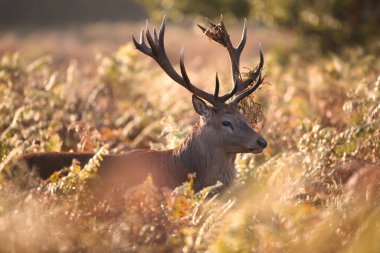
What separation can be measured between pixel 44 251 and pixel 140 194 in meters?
0.87

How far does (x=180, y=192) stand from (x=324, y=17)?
38.7 ft

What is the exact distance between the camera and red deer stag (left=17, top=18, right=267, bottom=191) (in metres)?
6.75

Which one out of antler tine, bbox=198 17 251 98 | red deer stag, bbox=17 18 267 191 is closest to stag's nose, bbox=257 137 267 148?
red deer stag, bbox=17 18 267 191

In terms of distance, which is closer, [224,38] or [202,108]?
[202,108]

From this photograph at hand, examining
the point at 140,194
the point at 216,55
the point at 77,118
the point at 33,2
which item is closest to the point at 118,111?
the point at 77,118

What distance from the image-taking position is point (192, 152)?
23.2ft

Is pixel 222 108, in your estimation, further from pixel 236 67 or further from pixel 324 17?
pixel 324 17

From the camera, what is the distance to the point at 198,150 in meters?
7.08

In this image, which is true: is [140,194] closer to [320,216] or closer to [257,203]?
[257,203]

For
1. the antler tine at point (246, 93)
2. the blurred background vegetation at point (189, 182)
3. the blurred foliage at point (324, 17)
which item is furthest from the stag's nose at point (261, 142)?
the blurred foliage at point (324, 17)

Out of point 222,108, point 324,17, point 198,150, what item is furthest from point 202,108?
point 324,17

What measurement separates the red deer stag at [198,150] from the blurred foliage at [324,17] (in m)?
8.91

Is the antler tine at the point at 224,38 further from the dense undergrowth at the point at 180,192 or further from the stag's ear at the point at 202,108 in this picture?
the dense undergrowth at the point at 180,192

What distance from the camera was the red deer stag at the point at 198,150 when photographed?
22.1 ft
